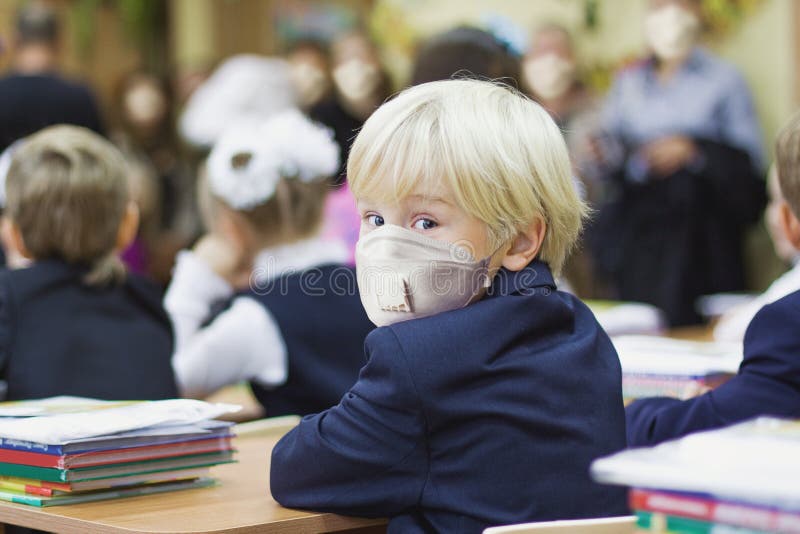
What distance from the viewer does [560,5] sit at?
5.65 meters

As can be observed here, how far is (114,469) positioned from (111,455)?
2 centimetres

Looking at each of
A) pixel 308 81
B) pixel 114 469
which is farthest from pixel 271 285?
pixel 308 81

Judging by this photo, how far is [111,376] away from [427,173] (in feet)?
3.49

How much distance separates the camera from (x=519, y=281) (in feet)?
5.04

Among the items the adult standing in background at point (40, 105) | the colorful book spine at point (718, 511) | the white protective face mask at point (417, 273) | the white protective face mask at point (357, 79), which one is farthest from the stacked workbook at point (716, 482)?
the white protective face mask at point (357, 79)

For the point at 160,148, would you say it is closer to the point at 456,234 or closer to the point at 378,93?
the point at 378,93

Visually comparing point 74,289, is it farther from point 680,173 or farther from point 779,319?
point 680,173

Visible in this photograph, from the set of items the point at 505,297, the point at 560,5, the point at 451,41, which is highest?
the point at 560,5

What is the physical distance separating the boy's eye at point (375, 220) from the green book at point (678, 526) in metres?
0.61

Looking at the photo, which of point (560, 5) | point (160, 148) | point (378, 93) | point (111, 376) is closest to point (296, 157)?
point (111, 376)

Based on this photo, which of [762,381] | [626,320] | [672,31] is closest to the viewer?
[762,381]

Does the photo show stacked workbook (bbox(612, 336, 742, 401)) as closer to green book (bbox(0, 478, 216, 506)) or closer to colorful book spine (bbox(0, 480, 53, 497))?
green book (bbox(0, 478, 216, 506))

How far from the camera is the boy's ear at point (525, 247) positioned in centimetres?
154

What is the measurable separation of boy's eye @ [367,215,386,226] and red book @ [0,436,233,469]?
15.0 inches
